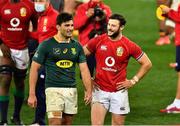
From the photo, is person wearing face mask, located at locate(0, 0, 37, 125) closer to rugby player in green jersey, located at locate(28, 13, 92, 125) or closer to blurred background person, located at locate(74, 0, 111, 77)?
blurred background person, located at locate(74, 0, 111, 77)

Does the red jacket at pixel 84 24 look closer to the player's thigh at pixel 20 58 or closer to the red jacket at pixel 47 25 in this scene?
the red jacket at pixel 47 25

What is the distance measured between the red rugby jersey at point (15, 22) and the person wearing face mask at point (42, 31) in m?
0.20

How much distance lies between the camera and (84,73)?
10922 millimetres

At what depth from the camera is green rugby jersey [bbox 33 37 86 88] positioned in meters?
10.7

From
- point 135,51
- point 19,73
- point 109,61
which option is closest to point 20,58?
point 19,73

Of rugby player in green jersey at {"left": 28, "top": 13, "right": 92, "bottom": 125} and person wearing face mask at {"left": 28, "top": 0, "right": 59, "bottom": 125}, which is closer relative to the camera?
rugby player in green jersey at {"left": 28, "top": 13, "right": 92, "bottom": 125}

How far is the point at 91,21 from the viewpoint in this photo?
13.7 meters

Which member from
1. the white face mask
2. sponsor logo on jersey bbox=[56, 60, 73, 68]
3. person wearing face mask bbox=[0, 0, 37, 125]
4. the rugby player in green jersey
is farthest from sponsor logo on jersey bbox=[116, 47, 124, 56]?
person wearing face mask bbox=[0, 0, 37, 125]

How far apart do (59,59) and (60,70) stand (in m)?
0.16

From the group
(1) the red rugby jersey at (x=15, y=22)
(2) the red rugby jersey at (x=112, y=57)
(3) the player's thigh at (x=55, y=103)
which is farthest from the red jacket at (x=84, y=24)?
(3) the player's thigh at (x=55, y=103)

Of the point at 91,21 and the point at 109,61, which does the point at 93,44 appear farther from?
the point at 91,21

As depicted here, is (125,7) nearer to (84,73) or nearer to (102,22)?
(102,22)

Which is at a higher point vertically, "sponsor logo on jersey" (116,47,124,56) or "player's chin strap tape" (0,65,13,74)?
"sponsor logo on jersey" (116,47,124,56)

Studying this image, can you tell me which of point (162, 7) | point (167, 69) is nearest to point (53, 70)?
point (162, 7)
